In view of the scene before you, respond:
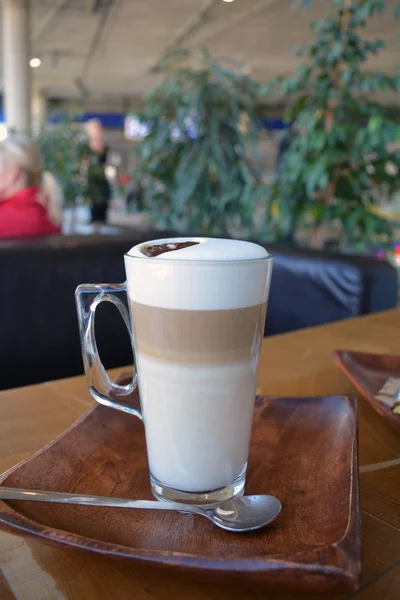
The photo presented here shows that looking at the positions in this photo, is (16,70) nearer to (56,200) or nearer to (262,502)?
(56,200)

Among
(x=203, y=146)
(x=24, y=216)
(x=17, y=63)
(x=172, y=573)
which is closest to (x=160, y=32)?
(x=17, y=63)

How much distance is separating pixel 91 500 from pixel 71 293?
4.91 feet

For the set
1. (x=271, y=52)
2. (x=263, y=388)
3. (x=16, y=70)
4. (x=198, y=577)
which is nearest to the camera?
(x=198, y=577)

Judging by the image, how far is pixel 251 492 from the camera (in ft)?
1.69

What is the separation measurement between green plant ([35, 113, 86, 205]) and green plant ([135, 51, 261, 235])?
104 inches

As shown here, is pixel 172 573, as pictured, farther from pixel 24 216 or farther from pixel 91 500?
pixel 24 216

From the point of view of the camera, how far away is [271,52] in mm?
10031

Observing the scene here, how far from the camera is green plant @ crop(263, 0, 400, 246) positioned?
8.38 ft

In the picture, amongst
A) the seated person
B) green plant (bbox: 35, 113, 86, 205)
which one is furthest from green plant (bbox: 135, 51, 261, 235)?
green plant (bbox: 35, 113, 86, 205)

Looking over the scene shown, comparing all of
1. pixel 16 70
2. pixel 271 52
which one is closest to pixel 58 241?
pixel 16 70

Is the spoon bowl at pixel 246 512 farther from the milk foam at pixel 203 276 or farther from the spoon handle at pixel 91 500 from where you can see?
the milk foam at pixel 203 276

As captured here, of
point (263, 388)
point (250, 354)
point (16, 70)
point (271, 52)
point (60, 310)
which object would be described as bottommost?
point (60, 310)

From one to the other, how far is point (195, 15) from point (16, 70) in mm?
2709

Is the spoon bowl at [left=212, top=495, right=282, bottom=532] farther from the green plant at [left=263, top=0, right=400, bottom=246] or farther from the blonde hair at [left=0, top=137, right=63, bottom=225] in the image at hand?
the blonde hair at [left=0, top=137, right=63, bottom=225]
